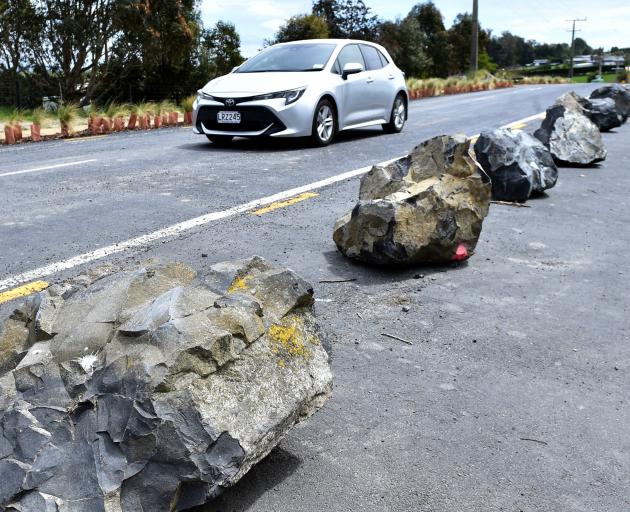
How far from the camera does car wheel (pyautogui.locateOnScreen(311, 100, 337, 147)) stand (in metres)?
10.8

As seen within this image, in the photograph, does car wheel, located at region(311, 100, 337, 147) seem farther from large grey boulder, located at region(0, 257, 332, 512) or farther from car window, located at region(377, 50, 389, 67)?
large grey boulder, located at region(0, 257, 332, 512)

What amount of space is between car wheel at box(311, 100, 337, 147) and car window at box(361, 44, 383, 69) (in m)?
1.67

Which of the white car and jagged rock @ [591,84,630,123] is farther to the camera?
jagged rock @ [591,84,630,123]

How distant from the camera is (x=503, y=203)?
6957 mm

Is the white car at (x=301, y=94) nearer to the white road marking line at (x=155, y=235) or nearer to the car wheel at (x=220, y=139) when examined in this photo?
the car wheel at (x=220, y=139)

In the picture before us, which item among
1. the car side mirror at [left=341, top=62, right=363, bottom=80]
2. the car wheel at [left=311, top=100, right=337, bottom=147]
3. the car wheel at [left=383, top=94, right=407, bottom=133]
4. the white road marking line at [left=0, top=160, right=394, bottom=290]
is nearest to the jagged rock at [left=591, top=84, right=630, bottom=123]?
the car wheel at [left=383, top=94, right=407, bottom=133]

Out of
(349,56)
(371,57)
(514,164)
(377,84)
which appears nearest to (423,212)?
(514,164)

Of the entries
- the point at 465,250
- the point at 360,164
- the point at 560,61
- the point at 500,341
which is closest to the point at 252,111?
the point at 360,164

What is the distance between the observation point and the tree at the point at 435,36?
69.3m

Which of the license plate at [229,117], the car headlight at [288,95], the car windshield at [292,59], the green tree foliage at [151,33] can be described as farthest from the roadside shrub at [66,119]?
the green tree foliage at [151,33]

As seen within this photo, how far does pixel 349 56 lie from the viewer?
1197 cm

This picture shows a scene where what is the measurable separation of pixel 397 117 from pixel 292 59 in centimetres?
258

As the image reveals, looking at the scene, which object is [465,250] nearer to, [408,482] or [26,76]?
[408,482]

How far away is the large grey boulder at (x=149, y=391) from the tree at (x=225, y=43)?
3474cm
